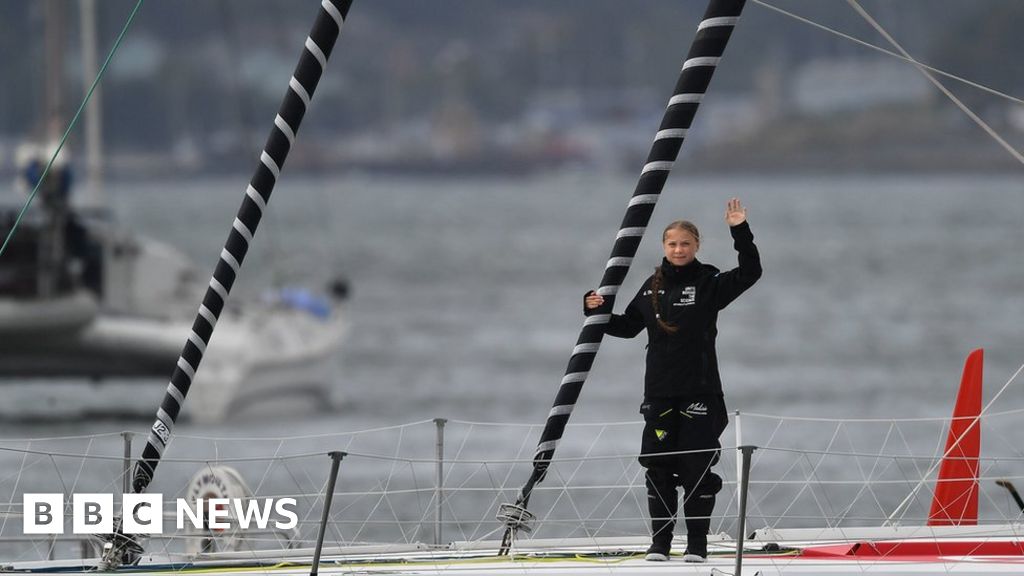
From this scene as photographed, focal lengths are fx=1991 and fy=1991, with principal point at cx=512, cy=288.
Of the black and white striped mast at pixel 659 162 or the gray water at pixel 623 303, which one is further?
the gray water at pixel 623 303

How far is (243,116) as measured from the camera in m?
43.6

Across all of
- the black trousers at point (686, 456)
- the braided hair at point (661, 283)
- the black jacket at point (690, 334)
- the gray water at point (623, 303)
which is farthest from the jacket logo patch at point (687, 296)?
the gray water at point (623, 303)

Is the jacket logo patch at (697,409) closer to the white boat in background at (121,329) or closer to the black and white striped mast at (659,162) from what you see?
the black and white striped mast at (659,162)

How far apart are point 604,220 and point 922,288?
93.5 metres

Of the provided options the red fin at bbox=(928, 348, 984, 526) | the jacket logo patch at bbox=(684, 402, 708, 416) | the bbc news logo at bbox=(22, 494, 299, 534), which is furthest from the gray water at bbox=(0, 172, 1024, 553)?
the jacket logo patch at bbox=(684, 402, 708, 416)

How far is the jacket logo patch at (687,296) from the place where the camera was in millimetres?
10305

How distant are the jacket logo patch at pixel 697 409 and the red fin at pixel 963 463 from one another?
2.36 metres

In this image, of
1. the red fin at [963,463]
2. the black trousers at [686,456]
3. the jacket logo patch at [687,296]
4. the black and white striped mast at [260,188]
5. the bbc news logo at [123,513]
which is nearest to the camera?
the black trousers at [686,456]

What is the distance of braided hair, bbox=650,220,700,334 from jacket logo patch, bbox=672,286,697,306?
107 millimetres

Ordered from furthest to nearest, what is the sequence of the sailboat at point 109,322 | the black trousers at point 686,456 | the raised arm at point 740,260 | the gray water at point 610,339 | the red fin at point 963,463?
the gray water at point 610,339 → the sailboat at point 109,322 → the red fin at point 963,463 → the black trousers at point 686,456 → the raised arm at point 740,260

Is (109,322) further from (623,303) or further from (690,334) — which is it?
Result: (690,334)

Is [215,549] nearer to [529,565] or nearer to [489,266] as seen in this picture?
[529,565]

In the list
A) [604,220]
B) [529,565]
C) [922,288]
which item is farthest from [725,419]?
[604,220]

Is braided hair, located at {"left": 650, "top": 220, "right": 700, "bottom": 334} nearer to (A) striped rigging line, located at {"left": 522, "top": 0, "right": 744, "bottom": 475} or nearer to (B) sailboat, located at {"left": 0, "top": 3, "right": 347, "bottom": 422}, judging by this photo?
(A) striped rigging line, located at {"left": 522, "top": 0, "right": 744, "bottom": 475}
